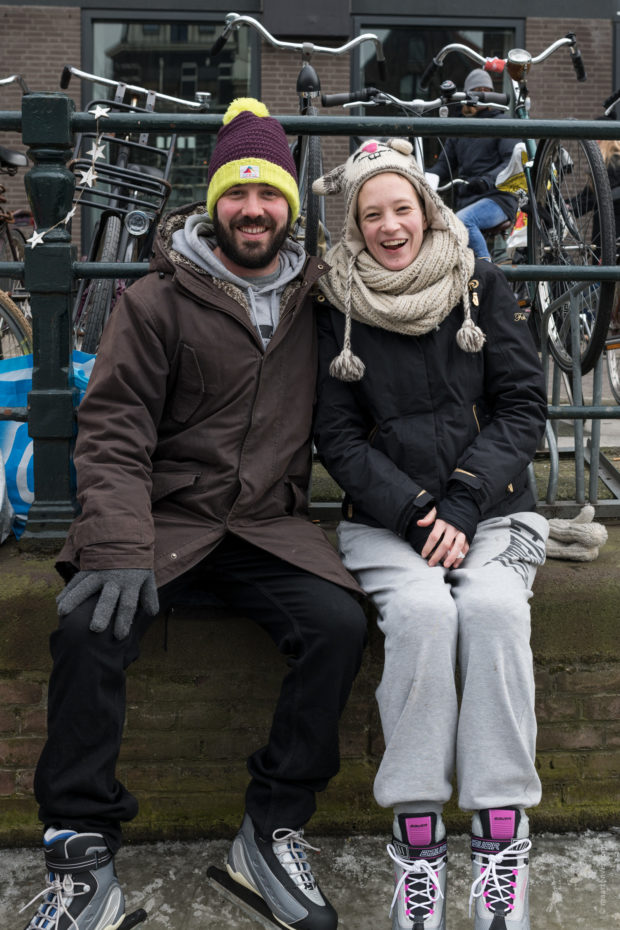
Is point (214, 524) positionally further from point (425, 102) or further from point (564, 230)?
point (425, 102)

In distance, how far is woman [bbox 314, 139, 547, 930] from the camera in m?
2.22

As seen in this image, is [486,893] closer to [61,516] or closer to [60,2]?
[61,516]

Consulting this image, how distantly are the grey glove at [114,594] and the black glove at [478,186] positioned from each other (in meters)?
3.91

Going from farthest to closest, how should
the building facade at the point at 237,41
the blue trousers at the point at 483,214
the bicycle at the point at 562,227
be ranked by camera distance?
the building facade at the point at 237,41 < the blue trousers at the point at 483,214 < the bicycle at the point at 562,227

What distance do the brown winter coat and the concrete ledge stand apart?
29cm

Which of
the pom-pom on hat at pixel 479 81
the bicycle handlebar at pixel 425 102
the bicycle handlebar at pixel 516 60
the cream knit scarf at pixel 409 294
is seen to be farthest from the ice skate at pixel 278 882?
the pom-pom on hat at pixel 479 81

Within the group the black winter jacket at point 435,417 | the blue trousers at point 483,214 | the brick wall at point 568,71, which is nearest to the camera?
the black winter jacket at point 435,417

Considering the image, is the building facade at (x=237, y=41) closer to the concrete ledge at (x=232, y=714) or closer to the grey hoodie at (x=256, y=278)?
the grey hoodie at (x=256, y=278)

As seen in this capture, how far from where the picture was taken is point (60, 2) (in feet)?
34.8

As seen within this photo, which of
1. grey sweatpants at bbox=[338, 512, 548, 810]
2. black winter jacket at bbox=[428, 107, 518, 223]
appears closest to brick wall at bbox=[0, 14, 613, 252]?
black winter jacket at bbox=[428, 107, 518, 223]

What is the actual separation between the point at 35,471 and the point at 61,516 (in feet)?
0.48

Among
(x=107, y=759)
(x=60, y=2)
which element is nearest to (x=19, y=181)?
(x=60, y=2)

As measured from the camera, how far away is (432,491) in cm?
262

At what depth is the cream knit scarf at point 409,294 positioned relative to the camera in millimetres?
2584
